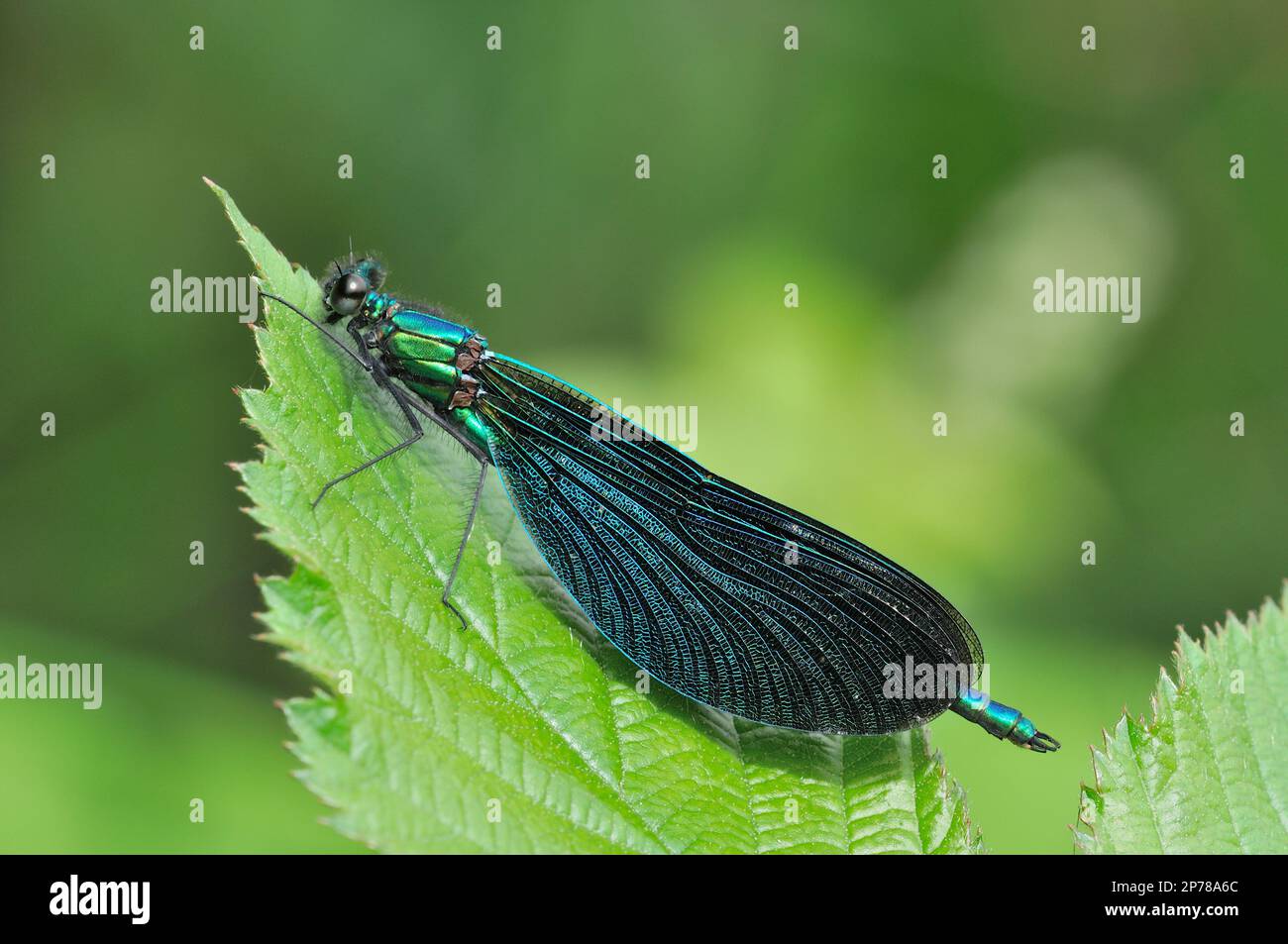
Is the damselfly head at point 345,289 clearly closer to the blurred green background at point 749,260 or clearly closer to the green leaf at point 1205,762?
the blurred green background at point 749,260

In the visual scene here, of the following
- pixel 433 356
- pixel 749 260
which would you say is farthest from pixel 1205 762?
pixel 749 260

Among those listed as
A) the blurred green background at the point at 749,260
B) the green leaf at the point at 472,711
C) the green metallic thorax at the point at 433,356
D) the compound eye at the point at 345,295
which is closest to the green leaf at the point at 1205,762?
the green leaf at the point at 472,711

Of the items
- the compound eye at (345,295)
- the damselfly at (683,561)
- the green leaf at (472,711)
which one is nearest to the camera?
the green leaf at (472,711)

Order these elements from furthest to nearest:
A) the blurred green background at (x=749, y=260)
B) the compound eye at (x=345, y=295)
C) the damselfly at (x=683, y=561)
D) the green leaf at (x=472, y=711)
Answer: the blurred green background at (x=749, y=260) < the compound eye at (x=345, y=295) < the damselfly at (x=683, y=561) < the green leaf at (x=472, y=711)

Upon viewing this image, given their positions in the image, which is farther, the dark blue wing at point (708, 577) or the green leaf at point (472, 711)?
the dark blue wing at point (708, 577)

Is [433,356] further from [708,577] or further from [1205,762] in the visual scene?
[1205,762]

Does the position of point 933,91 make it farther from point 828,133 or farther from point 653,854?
point 653,854
